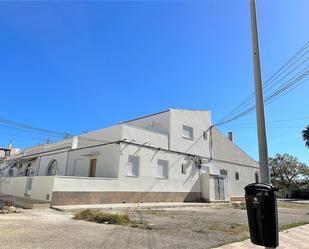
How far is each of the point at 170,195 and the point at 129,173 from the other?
4690 mm

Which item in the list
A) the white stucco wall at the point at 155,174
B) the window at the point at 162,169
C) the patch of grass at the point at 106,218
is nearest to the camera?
the patch of grass at the point at 106,218

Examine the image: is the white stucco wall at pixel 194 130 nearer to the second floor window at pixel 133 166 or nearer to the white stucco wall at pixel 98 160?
the second floor window at pixel 133 166

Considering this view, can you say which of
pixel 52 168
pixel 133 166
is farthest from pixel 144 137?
pixel 52 168

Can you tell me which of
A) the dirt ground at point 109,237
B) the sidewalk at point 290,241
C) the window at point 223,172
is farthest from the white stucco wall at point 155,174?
the sidewalk at point 290,241

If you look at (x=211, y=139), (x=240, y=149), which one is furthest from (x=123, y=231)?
(x=240, y=149)

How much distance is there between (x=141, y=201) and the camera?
763 inches

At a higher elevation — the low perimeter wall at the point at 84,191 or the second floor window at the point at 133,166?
the second floor window at the point at 133,166

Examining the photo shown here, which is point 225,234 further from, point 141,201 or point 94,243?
point 141,201

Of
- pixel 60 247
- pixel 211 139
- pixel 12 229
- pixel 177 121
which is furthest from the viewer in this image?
pixel 211 139

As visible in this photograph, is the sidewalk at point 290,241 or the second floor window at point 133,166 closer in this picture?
the sidewalk at point 290,241

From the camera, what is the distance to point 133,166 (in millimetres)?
19359

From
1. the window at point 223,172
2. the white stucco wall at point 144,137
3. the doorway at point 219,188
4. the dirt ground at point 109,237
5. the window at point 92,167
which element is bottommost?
the dirt ground at point 109,237

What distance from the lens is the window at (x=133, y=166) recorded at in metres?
19.1

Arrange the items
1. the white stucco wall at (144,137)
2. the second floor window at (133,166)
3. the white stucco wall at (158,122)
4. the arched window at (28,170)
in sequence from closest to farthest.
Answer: the second floor window at (133,166), the white stucco wall at (144,137), the white stucco wall at (158,122), the arched window at (28,170)
